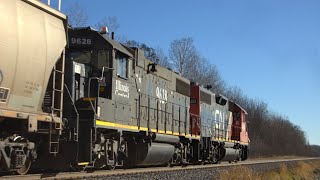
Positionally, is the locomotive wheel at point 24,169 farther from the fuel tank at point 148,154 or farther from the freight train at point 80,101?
the fuel tank at point 148,154

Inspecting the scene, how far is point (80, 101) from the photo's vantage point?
11578mm

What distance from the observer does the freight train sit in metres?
8.48

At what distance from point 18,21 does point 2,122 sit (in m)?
2.06

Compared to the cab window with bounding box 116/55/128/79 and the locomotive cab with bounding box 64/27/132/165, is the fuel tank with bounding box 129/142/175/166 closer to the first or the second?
the locomotive cab with bounding box 64/27/132/165

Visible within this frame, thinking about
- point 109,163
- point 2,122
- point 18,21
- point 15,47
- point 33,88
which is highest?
point 18,21

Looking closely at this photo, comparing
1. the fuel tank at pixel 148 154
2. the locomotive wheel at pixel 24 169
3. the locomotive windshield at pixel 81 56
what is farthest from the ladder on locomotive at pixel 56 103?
the fuel tank at pixel 148 154

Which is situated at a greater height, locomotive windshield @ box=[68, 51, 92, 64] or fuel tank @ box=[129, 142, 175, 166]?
locomotive windshield @ box=[68, 51, 92, 64]

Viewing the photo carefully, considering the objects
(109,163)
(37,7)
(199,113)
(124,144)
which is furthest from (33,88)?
(199,113)

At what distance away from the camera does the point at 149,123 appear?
15430 mm

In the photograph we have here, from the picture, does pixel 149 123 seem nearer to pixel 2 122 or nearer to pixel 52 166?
pixel 52 166

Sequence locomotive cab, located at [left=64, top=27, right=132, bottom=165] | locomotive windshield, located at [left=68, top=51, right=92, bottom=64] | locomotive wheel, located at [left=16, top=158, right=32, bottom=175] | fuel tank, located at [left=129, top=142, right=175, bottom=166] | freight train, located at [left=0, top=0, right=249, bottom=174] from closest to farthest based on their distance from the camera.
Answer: freight train, located at [left=0, top=0, right=249, bottom=174]
locomotive wheel, located at [left=16, top=158, right=32, bottom=175]
locomotive cab, located at [left=64, top=27, right=132, bottom=165]
locomotive windshield, located at [left=68, top=51, right=92, bottom=64]
fuel tank, located at [left=129, top=142, right=175, bottom=166]

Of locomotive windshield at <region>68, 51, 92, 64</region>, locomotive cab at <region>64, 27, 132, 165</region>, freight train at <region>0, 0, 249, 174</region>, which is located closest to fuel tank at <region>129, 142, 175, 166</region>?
freight train at <region>0, 0, 249, 174</region>

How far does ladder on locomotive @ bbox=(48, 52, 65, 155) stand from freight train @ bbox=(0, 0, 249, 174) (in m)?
0.02

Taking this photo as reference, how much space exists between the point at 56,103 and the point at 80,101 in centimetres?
162
